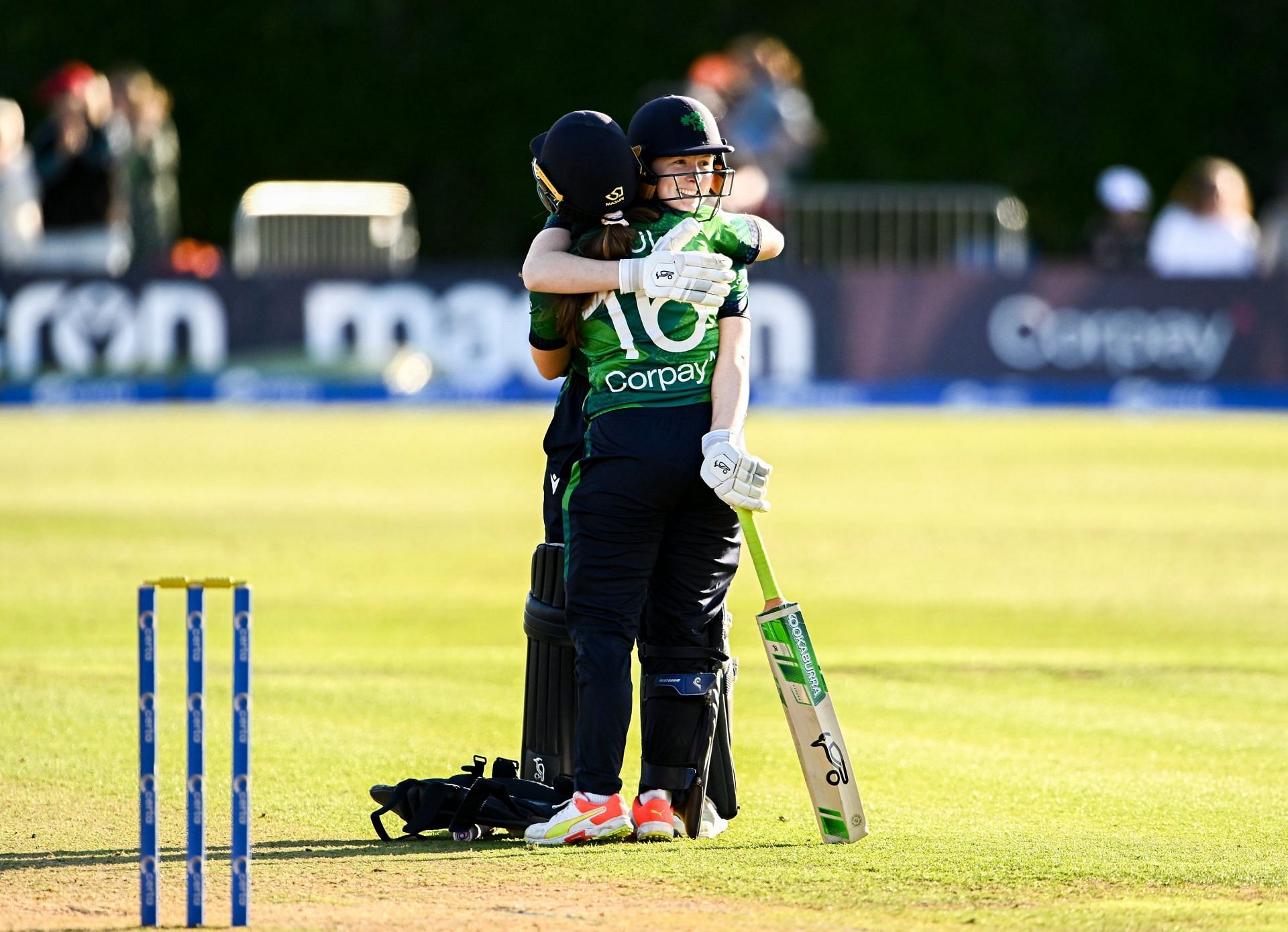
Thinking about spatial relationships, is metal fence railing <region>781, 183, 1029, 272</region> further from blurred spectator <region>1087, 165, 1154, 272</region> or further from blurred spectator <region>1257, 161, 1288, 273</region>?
blurred spectator <region>1257, 161, 1288, 273</region>

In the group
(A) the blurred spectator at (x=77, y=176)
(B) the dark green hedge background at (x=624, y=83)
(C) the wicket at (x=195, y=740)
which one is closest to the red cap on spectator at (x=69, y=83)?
(A) the blurred spectator at (x=77, y=176)

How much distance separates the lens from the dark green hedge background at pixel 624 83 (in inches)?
1065

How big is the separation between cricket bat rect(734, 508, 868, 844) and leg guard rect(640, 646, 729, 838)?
0.70 feet

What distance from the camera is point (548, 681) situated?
5984mm

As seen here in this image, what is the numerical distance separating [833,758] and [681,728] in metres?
0.42

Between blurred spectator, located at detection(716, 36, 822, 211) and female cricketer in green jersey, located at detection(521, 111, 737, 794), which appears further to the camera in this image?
blurred spectator, located at detection(716, 36, 822, 211)

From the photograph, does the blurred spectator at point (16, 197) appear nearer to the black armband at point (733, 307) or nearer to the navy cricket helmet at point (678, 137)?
the navy cricket helmet at point (678, 137)

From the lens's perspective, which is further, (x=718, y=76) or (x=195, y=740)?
(x=718, y=76)

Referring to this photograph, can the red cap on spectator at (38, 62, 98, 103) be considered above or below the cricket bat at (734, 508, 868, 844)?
above

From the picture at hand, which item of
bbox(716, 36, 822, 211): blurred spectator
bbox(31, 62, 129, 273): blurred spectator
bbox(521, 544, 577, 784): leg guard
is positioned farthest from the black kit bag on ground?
bbox(31, 62, 129, 273): blurred spectator

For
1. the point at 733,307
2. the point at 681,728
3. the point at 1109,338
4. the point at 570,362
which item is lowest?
the point at 681,728

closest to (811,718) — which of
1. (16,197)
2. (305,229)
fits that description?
(16,197)

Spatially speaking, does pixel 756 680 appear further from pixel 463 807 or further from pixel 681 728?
pixel 463 807

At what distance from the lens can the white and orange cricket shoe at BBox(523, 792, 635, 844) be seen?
559cm
